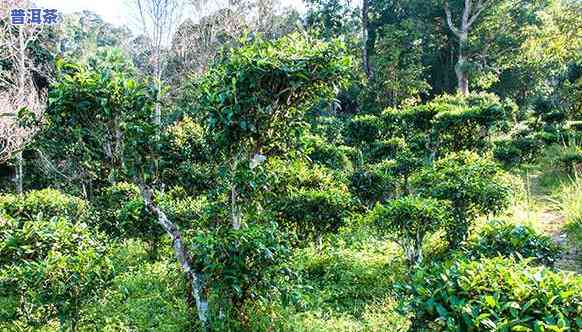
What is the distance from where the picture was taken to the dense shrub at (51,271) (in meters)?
3.44

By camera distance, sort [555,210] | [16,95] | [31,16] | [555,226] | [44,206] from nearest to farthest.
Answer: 1. [555,226]
2. [44,206]
3. [555,210]
4. [16,95]
5. [31,16]

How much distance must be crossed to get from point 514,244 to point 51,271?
12.7 feet

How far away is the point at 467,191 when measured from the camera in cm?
520

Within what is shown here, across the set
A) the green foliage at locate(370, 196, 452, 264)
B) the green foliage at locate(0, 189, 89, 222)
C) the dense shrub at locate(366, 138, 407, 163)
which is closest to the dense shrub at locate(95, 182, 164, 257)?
the green foliage at locate(0, 189, 89, 222)

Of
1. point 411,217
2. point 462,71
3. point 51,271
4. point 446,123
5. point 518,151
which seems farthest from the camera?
point 462,71

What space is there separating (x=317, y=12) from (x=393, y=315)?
1960 centimetres

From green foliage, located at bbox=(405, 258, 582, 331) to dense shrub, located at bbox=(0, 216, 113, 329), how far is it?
107 inches

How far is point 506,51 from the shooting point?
19.3 m

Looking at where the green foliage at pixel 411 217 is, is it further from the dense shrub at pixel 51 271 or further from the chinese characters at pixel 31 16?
the chinese characters at pixel 31 16

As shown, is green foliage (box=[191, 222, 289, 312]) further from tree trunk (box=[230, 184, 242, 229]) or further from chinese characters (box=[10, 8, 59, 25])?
chinese characters (box=[10, 8, 59, 25])

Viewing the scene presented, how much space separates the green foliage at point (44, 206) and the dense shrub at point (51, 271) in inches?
109

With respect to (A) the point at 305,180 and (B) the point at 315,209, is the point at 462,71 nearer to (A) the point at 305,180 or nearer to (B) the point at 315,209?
(A) the point at 305,180

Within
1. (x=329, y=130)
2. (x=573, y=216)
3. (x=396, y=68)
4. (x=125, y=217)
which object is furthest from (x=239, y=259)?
(x=396, y=68)

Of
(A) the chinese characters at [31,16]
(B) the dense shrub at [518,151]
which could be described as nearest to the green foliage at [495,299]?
(B) the dense shrub at [518,151]
